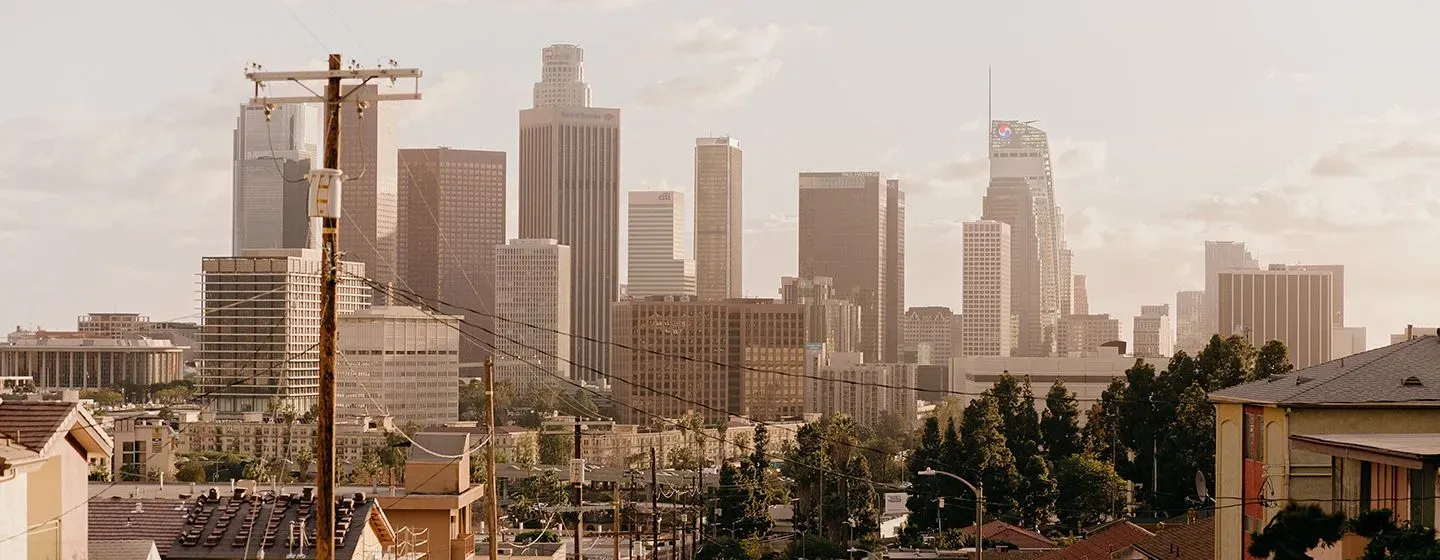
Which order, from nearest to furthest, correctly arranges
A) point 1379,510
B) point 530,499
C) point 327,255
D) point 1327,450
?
point 327,255 → point 1379,510 → point 1327,450 → point 530,499

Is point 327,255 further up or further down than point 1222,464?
further up

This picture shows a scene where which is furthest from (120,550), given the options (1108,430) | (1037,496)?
(1108,430)

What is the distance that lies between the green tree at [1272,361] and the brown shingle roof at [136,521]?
51.0 m

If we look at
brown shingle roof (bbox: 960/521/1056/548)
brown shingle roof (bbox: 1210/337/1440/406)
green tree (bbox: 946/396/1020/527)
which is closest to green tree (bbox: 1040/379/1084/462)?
green tree (bbox: 946/396/1020/527)

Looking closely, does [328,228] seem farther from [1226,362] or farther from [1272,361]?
[1226,362]

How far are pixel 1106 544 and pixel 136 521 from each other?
2814cm

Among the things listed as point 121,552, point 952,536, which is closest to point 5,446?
point 121,552

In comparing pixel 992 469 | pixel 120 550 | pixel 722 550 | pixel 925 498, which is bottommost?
pixel 722 550

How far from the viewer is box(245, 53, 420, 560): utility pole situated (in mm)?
20828

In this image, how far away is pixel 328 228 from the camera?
21.1m

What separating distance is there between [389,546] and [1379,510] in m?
19.9

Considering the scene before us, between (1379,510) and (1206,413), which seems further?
(1206,413)

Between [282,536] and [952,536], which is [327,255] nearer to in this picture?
[282,536]

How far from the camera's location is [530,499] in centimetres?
13862
